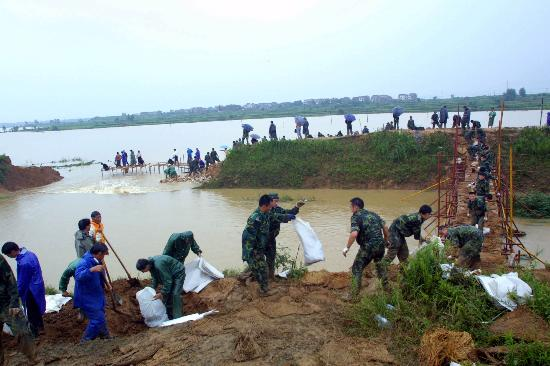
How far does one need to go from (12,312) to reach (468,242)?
5.60m

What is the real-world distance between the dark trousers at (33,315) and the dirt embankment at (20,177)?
2036cm

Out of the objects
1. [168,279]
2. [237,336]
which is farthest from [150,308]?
[237,336]

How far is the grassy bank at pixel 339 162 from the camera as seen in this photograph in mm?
18516

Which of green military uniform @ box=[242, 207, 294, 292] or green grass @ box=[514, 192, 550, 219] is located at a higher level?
green military uniform @ box=[242, 207, 294, 292]

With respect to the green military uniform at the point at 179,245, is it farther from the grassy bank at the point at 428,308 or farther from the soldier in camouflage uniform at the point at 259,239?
the grassy bank at the point at 428,308

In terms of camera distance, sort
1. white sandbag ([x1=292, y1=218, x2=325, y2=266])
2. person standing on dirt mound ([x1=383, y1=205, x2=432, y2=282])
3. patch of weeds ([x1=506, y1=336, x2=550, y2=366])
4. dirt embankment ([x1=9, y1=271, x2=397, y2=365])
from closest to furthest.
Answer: patch of weeds ([x1=506, y1=336, x2=550, y2=366])
dirt embankment ([x1=9, y1=271, x2=397, y2=365])
person standing on dirt mound ([x1=383, y1=205, x2=432, y2=282])
white sandbag ([x1=292, y1=218, x2=325, y2=266])

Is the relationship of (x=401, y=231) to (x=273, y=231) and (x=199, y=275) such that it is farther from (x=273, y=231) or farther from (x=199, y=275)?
(x=199, y=275)

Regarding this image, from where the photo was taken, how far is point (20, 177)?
24.3m

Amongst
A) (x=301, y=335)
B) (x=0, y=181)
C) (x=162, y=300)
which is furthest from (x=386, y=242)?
(x=0, y=181)

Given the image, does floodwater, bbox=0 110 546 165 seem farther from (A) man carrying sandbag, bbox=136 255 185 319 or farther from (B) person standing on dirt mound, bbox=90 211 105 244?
(A) man carrying sandbag, bbox=136 255 185 319

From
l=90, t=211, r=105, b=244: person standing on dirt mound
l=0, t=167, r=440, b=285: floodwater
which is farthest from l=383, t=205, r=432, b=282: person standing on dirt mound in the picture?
l=90, t=211, r=105, b=244: person standing on dirt mound

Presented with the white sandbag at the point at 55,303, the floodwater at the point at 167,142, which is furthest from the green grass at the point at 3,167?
the white sandbag at the point at 55,303

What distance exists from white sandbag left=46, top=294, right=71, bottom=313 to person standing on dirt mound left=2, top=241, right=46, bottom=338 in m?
0.80

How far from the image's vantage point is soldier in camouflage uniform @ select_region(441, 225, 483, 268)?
602 centimetres
